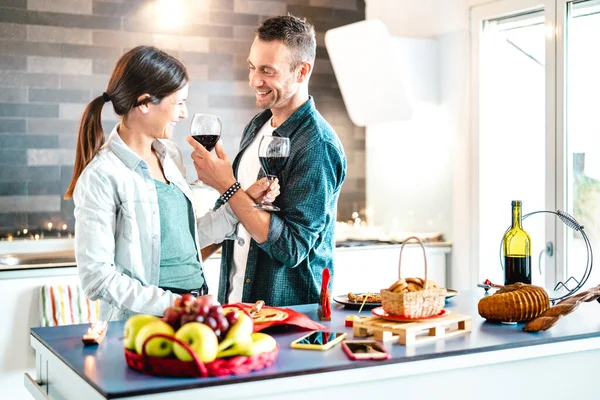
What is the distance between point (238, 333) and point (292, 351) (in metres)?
0.24

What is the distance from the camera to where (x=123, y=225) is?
2262 mm

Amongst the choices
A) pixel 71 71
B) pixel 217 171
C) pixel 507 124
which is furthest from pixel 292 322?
pixel 71 71

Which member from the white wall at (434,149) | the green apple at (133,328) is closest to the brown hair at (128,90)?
the green apple at (133,328)

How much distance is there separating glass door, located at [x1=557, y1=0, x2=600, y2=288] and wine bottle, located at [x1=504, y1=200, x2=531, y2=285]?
4.25 feet

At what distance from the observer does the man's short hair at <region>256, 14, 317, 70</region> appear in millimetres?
2602

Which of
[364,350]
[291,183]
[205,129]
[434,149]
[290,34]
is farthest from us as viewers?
[434,149]

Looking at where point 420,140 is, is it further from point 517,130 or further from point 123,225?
point 123,225

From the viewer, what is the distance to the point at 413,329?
1.91 m

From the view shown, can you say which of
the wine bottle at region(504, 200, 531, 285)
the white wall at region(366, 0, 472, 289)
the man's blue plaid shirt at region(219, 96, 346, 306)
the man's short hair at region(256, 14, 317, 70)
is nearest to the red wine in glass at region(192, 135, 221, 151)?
the man's blue plaid shirt at region(219, 96, 346, 306)

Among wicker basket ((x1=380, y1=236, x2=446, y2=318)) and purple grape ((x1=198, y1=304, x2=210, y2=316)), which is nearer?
purple grape ((x1=198, y1=304, x2=210, y2=316))

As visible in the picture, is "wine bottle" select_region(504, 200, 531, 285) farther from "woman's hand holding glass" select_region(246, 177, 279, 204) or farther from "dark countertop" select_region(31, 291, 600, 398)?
"woman's hand holding glass" select_region(246, 177, 279, 204)

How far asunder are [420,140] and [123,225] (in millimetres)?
2854

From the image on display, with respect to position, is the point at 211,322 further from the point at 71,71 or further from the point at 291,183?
the point at 71,71

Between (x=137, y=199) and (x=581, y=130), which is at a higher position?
(x=581, y=130)
